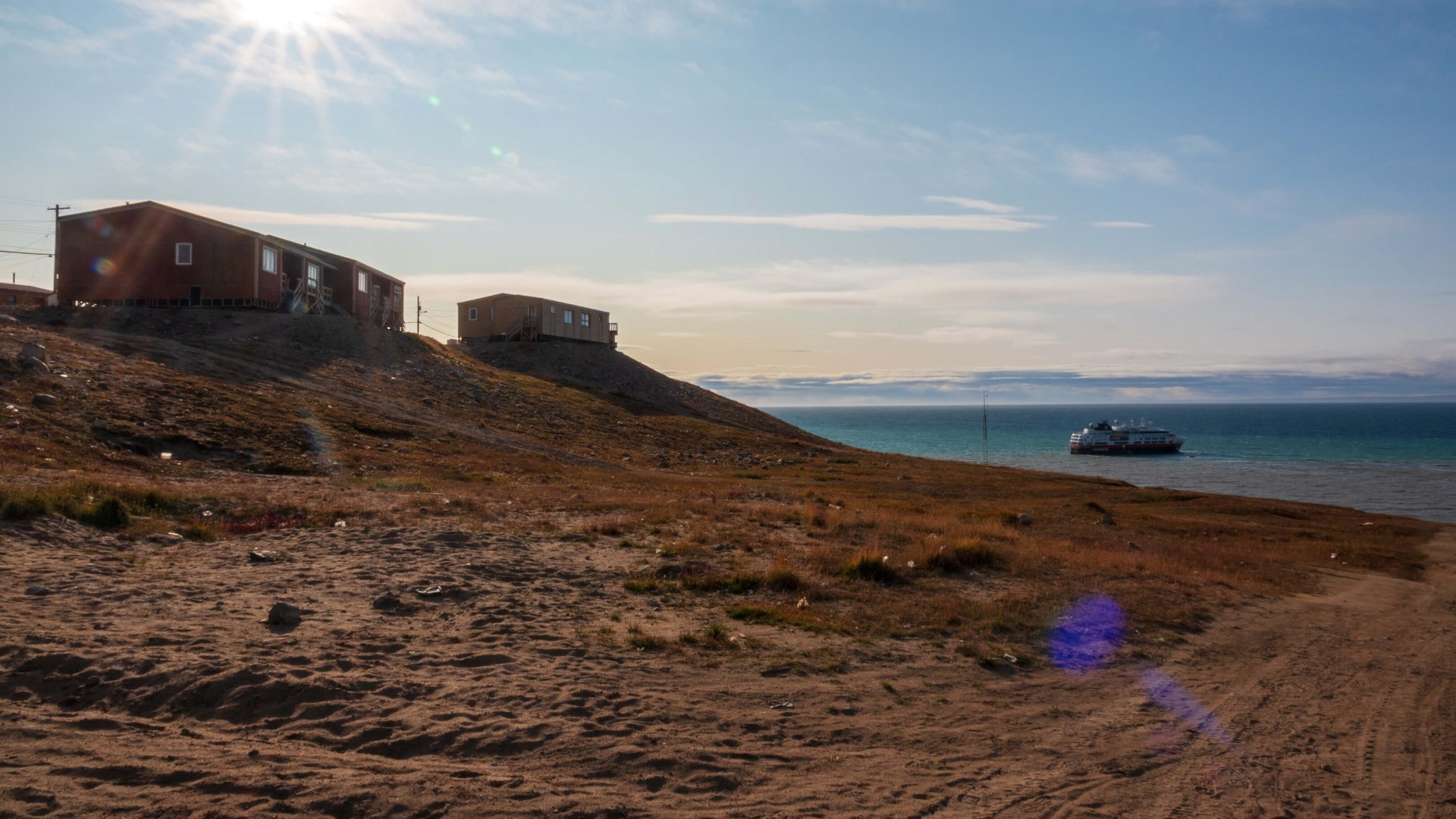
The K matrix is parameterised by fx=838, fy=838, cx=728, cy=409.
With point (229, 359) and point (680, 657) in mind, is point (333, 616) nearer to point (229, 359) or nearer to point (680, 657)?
point (680, 657)

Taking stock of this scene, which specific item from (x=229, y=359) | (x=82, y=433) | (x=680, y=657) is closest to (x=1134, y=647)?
(x=680, y=657)

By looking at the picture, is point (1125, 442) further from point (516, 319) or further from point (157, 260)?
point (157, 260)

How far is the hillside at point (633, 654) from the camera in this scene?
6820 millimetres

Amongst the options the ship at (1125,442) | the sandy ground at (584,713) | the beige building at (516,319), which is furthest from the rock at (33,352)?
the ship at (1125,442)

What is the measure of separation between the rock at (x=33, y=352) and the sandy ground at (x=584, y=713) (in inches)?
802

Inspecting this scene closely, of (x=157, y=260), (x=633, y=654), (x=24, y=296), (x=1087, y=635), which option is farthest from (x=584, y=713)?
(x=24, y=296)

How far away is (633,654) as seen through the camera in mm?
10039

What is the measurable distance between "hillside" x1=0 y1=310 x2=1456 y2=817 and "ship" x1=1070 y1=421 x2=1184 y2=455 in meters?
89.8

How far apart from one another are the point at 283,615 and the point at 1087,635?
35.9 feet

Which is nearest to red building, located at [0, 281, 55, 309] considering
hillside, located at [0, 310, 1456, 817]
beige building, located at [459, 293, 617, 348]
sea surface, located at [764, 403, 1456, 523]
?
beige building, located at [459, 293, 617, 348]

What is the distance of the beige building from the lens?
77.7 metres

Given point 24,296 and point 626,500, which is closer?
point 626,500

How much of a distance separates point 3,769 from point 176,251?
49183 millimetres

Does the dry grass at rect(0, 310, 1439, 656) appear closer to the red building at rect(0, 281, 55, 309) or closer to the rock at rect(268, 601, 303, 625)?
the rock at rect(268, 601, 303, 625)
